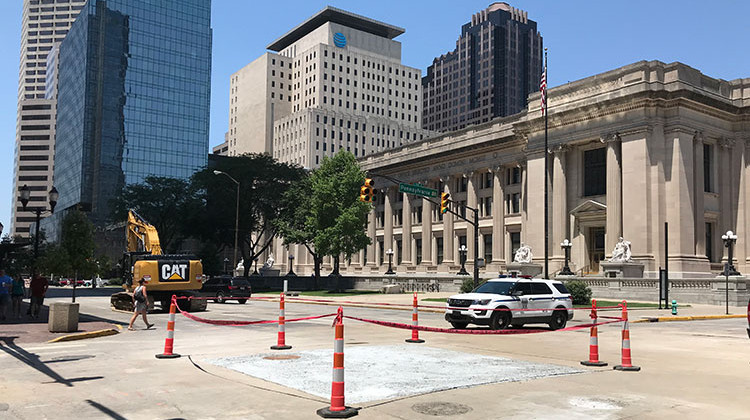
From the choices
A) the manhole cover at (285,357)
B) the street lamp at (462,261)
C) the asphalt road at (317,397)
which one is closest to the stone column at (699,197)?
the street lamp at (462,261)

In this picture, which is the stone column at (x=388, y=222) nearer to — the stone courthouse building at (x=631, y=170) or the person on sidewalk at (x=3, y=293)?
the stone courthouse building at (x=631, y=170)

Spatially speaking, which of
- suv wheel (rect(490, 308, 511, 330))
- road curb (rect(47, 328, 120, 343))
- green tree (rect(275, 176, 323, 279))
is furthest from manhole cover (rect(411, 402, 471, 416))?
green tree (rect(275, 176, 323, 279))

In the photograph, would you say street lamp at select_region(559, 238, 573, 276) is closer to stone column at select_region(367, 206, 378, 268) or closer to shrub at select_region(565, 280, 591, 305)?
shrub at select_region(565, 280, 591, 305)

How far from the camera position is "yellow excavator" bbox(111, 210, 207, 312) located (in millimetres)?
29062

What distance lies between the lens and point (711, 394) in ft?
34.3

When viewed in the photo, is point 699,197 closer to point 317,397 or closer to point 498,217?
point 498,217

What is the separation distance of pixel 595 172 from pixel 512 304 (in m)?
43.0

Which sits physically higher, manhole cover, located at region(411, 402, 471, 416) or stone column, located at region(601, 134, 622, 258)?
→ stone column, located at region(601, 134, 622, 258)

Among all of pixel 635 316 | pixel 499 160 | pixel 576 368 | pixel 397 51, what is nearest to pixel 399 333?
pixel 576 368

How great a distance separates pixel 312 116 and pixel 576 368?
14292 cm

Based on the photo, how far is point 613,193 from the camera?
56938mm

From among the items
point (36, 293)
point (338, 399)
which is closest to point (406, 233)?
point (36, 293)

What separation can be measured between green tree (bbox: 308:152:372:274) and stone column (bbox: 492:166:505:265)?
16593mm

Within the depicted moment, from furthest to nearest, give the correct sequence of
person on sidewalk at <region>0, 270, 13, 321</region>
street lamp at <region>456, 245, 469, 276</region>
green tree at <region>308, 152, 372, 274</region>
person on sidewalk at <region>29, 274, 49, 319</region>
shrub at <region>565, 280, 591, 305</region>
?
street lamp at <region>456, 245, 469, 276</region> → green tree at <region>308, 152, 372, 274</region> → shrub at <region>565, 280, 591, 305</region> → person on sidewalk at <region>29, 274, 49, 319</region> → person on sidewalk at <region>0, 270, 13, 321</region>
